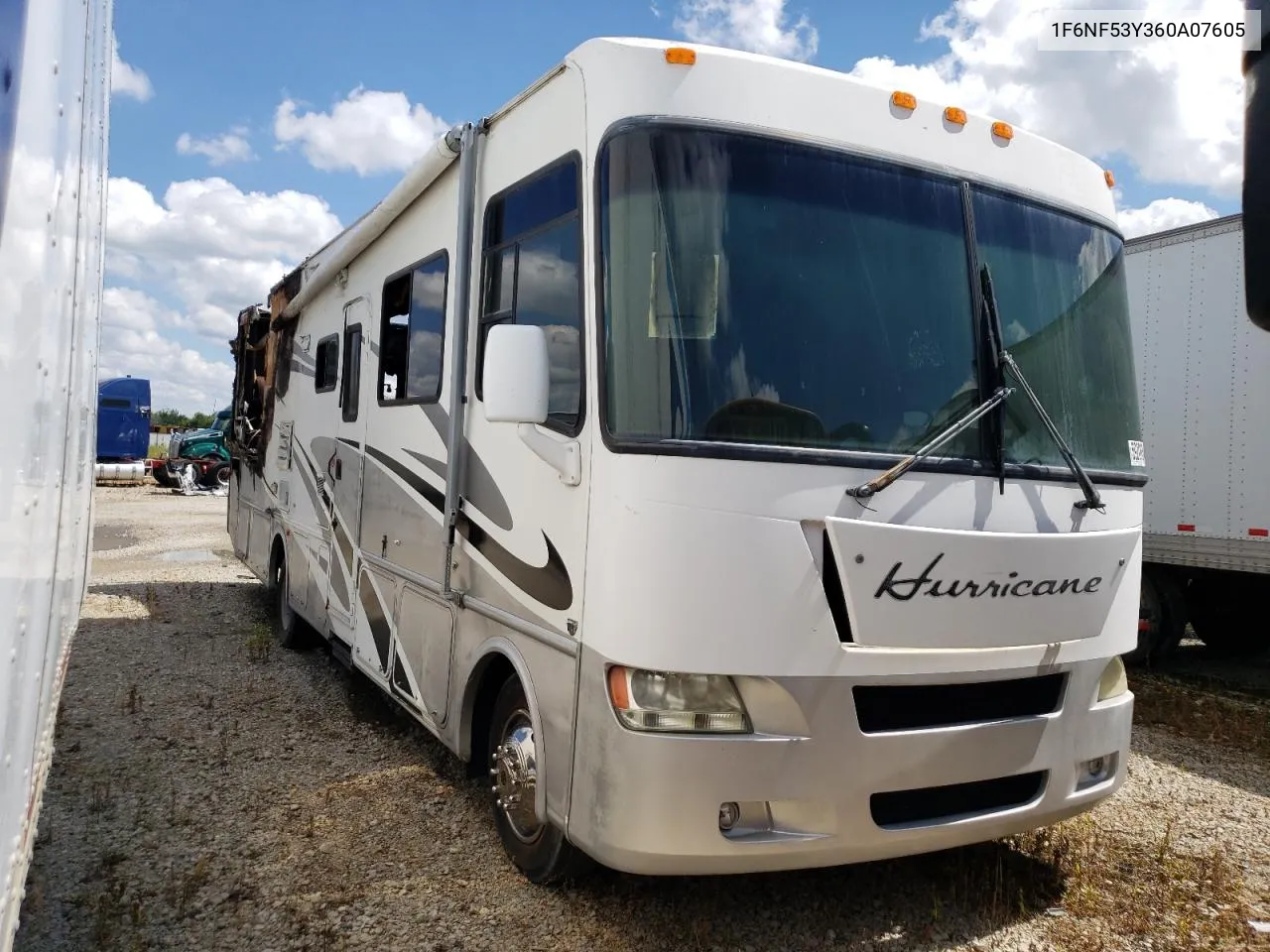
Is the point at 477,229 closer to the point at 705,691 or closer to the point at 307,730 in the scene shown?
the point at 705,691

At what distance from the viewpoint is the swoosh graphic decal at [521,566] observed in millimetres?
3334

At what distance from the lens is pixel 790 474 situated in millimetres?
2969

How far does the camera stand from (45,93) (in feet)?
6.10

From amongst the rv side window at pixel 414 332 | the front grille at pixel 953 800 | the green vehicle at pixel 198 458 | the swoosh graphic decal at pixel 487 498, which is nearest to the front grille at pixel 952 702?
the front grille at pixel 953 800

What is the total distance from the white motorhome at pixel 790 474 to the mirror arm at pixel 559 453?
2 centimetres

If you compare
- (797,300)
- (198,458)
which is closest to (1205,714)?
(797,300)

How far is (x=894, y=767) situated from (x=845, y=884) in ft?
3.16

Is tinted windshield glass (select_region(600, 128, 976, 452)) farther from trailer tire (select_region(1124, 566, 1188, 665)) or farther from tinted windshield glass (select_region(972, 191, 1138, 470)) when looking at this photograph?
trailer tire (select_region(1124, 566, 1188, 665))

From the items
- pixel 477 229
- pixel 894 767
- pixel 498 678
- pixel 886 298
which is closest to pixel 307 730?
pixel 498 678

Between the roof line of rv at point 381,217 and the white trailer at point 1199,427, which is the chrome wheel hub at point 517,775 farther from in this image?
the white trailer at point 1199,427

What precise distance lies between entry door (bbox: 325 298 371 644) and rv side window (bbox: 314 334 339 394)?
0.17m

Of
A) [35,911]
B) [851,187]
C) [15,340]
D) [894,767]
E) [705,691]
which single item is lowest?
[35,911]

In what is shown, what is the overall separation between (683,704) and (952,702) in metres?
0.94

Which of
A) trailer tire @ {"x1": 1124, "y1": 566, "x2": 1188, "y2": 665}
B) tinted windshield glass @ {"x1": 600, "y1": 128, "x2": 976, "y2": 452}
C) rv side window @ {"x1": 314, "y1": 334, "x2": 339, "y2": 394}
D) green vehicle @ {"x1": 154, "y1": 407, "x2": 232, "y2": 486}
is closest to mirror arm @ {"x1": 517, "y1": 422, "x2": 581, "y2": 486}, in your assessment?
tinted windshield glass @ {"x1": 600, "y1": 128, "x2": 976, "y2": 452}
